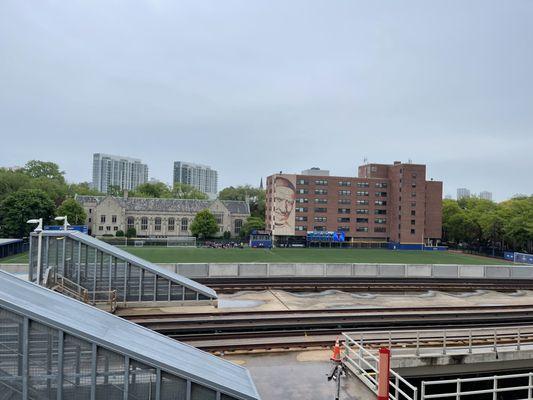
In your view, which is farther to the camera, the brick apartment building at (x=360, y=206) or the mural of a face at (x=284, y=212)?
the brick apartment building at (x=360, y=206)

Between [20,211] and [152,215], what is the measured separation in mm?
30829

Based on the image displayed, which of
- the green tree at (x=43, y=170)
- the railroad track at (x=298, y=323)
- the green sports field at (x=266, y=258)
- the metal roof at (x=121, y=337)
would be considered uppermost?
the green tree at (x=43, y=170)

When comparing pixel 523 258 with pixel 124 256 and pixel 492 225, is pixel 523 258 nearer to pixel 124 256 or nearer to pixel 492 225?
pixel 492 225

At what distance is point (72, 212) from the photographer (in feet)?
289

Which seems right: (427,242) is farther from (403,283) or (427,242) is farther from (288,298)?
(288,298)

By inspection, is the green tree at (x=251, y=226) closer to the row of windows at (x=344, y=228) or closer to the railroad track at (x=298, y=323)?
the row of windows at (x=344, y=228)

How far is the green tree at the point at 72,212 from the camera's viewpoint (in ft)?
287

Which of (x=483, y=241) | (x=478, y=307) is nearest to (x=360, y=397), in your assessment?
(x=478, y=307)

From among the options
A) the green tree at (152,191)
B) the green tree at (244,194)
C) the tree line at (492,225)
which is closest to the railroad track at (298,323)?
the tree line at (492,225)

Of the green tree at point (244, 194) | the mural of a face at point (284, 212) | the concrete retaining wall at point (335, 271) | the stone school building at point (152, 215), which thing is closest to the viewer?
the concrete retaining wall at point (335, 271)

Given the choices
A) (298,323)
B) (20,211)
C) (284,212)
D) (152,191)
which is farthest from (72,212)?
(298,323)

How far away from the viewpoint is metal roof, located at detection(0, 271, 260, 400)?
27.9ft

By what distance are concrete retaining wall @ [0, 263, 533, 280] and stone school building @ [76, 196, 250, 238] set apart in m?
73.1

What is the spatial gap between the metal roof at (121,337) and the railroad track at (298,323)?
5.13 meters
